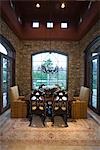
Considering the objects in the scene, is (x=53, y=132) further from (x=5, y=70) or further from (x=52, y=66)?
(x=52, y=66)

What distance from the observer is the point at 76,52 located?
12.8m

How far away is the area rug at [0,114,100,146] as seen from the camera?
5.77 meters

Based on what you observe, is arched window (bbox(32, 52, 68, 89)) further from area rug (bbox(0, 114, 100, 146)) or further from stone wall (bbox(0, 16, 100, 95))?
area rug (bbox(0, 114, 100, 146))

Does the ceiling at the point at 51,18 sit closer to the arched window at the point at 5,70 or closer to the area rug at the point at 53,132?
the arched window at the point at 5,70

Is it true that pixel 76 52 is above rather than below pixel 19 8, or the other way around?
below

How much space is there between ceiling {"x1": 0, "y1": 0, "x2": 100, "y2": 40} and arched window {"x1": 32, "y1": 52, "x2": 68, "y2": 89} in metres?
0.93

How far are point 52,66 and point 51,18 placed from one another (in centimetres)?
227

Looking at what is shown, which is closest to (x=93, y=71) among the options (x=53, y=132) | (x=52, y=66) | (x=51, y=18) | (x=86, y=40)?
(x=86, y=40)

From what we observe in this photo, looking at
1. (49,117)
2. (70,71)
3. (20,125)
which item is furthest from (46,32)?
(20,125)

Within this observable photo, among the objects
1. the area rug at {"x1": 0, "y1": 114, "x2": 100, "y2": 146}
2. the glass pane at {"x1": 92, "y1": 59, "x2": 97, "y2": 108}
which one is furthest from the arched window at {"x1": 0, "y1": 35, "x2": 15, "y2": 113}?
the glass pane at {"x1": 92, "y1": 59, "x2": 97, "y2": 108}

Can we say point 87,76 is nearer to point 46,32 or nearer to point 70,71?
point 70,71

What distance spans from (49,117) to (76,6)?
14.5ft

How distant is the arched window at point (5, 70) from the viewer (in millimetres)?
9062

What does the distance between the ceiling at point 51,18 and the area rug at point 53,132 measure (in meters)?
3.30
